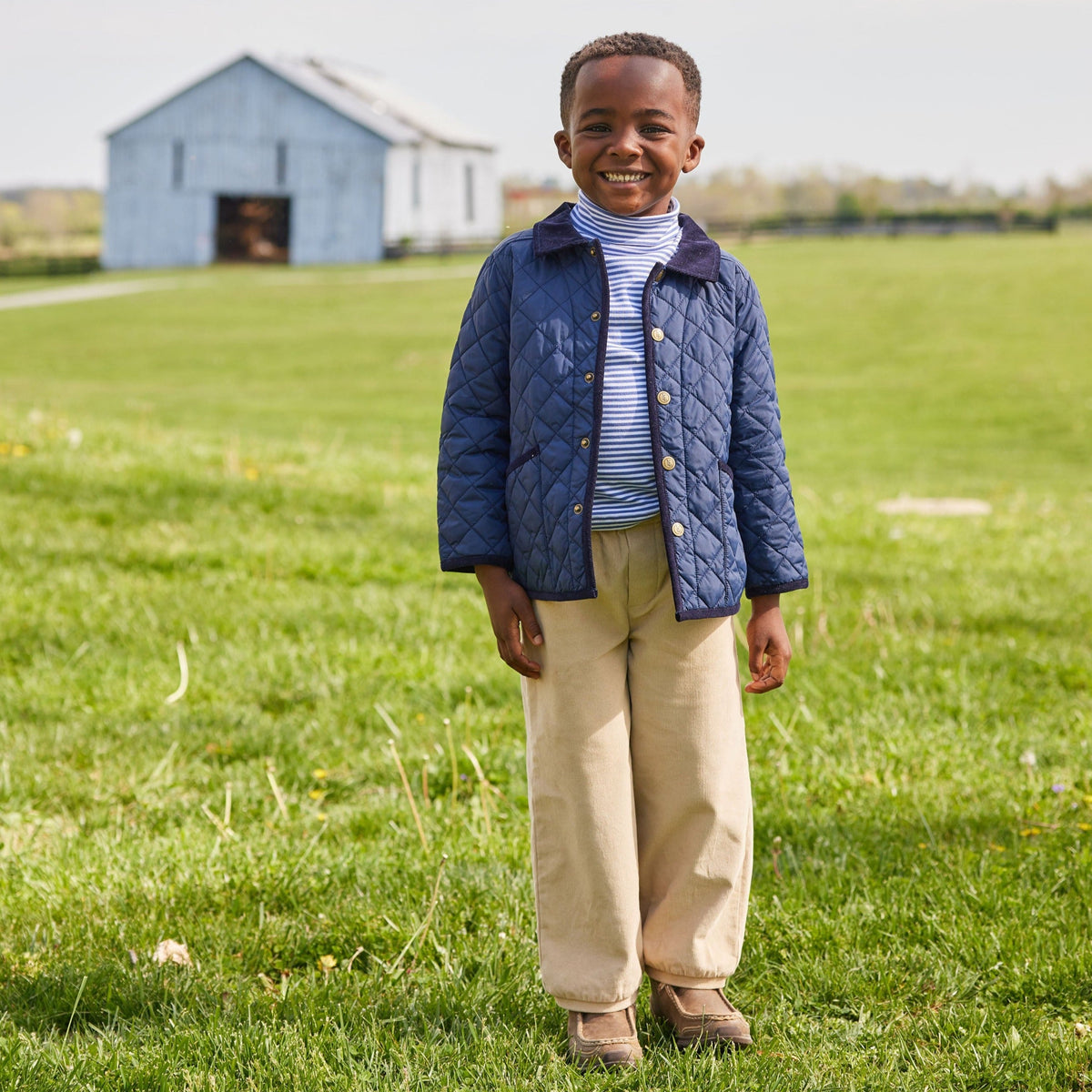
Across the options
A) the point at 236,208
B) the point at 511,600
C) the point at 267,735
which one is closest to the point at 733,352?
the point at 511,600

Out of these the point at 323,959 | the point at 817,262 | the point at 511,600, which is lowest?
the point at 323,959

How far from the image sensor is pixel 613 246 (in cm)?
243

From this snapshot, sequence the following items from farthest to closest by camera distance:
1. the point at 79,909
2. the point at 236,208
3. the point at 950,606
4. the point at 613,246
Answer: the point at 236,208 < the point at 950,606 < the point at 79,909 < the point at 613,246

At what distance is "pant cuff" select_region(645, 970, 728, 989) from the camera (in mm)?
2525

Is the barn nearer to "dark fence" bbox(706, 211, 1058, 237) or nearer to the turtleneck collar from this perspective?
"dark fence" bbox(706, 211, 1058, 237)

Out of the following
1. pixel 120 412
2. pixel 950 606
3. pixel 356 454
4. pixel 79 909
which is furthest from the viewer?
pixel 120 412

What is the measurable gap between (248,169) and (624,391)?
45.6m

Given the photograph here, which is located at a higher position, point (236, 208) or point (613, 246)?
point (236, 208)

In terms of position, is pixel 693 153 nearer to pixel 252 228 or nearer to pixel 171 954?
pixel 171 954

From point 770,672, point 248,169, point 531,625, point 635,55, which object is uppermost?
point 248,169

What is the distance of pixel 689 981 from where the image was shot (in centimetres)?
253

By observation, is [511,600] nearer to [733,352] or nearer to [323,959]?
[733,352]

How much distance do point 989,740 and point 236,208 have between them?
4517cm

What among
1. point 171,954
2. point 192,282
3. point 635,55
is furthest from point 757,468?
point 192,282
